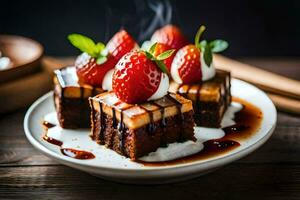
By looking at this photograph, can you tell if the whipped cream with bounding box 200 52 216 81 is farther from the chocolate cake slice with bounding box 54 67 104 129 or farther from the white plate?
the chocolate cake slice with bounding box 54 67 104 129

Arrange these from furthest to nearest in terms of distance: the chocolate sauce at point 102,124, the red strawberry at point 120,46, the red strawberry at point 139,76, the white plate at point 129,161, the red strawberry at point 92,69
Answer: the red strawberry at point 120,46 < the red strawberry at point 92,69 < the chocolate sauce at point 102,124 < the red strawberry at point 139,76 < the white plate at point 129,161

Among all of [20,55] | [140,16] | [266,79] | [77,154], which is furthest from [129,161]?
[140,16]

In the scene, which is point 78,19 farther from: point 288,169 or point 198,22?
point 288,169

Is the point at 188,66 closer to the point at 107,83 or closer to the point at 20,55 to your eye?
the point at 107,83

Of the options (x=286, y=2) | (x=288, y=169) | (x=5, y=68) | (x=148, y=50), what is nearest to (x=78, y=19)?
(x=5, y=68)

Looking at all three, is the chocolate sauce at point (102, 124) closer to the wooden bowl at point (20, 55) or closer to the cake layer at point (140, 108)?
the cake layer at point (140, 108)

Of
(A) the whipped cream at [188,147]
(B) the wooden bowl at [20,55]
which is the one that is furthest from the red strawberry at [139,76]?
(B) the wooden bowl at [20,55]
